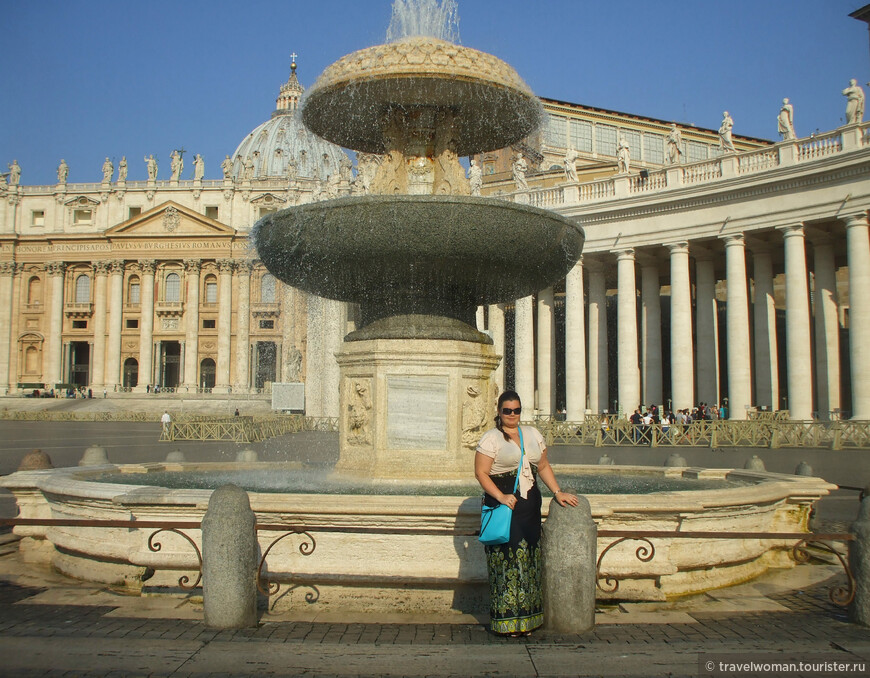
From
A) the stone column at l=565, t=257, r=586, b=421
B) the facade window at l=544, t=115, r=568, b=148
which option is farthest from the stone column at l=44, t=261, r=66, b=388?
the stone column at l=565, t=257, r=586, b=421

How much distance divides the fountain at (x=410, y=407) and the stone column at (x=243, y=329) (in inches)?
3255

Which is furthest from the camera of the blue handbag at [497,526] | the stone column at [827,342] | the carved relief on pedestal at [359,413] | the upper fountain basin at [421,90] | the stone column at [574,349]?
the stone column at [574,349]

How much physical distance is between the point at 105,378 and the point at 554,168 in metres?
60.0

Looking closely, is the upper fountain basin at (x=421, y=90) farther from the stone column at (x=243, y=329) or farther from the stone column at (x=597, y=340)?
the stone column at (x=243, y=329)

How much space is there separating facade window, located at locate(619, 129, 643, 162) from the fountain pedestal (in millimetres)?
58234

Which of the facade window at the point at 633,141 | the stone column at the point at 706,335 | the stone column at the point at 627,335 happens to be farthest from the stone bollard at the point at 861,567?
the facade window at the point at 633,141

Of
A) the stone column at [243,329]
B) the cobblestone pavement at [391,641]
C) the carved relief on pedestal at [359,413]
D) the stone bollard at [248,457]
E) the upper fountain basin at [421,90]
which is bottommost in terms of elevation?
the cobblestone pavement at [391,641]

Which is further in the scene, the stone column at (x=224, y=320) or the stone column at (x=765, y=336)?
the stone column at (x=224, y=320)

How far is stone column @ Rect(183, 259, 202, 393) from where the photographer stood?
300 ft

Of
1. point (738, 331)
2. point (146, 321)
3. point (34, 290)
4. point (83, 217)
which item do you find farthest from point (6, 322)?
point (738, 331)

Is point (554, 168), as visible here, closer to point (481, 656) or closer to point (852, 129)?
point (852, 129)

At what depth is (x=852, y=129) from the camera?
29.7 meters

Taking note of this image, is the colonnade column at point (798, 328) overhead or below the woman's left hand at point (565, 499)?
overhead

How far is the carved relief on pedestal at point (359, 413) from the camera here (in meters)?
8.97
